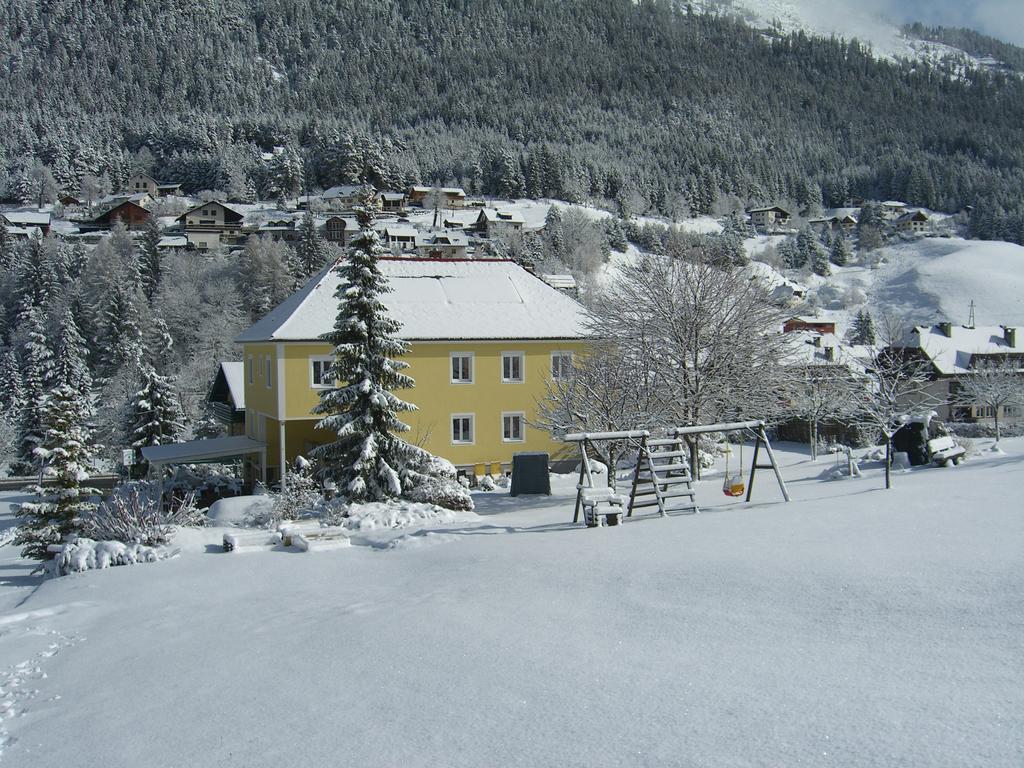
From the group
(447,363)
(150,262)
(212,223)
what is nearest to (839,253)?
(212,223)

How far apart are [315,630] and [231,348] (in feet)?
233

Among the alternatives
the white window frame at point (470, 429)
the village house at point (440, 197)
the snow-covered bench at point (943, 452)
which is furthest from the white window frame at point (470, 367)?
the village house at point (440, 197)

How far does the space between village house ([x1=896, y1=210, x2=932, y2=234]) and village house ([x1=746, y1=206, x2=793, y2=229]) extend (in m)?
23.1

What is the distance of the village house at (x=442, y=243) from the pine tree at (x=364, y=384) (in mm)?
88950

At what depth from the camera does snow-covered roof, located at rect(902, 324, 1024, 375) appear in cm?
5950

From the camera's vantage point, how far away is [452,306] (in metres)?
34.8

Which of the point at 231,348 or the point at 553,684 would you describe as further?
the point at 231,348

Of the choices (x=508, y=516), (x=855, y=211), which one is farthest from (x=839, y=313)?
(x=508, y=516)

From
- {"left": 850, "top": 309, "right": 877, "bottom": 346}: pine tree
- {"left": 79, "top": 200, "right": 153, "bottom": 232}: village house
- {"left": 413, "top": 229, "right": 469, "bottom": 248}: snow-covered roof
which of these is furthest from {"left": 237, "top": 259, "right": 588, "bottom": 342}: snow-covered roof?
{"left": 79, "top": 200, "right": 153, "bottom": 232}: village house

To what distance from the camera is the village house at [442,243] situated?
114 m

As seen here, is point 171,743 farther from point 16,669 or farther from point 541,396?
point 541,396

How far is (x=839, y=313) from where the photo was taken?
395 ft

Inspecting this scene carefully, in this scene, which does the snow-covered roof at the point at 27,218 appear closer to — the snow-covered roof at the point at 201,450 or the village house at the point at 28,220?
the village house at the point at 28,220

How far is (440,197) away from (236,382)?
380 ft
